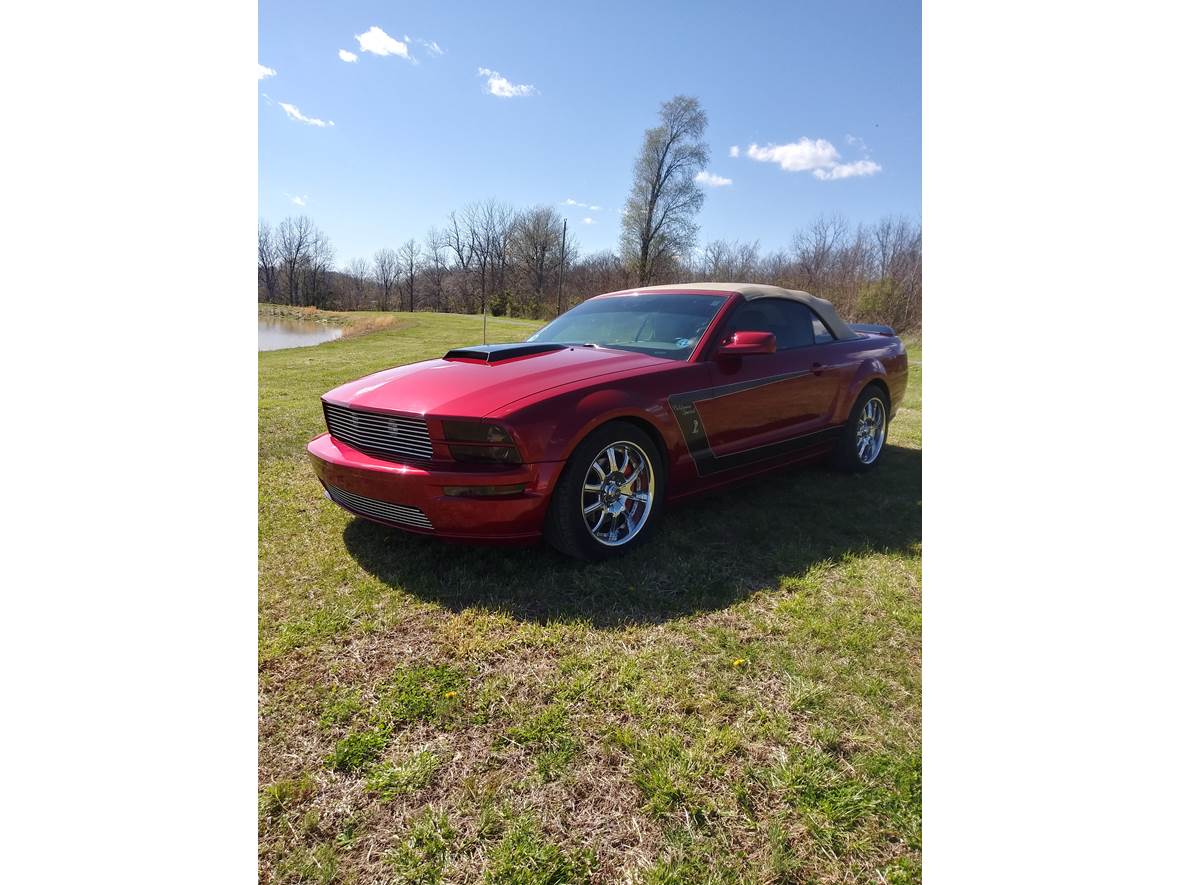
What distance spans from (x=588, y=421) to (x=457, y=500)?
2.23 ft

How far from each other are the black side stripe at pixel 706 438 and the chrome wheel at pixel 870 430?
41.7 inches

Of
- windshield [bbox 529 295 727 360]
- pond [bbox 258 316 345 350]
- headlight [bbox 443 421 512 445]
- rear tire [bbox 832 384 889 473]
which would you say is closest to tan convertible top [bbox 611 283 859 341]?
windshield [bbox 529 295 727 360]

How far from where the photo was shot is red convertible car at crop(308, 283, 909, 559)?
2785mm

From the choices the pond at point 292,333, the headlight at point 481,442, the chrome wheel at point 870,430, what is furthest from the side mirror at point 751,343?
the pond at point 292,333

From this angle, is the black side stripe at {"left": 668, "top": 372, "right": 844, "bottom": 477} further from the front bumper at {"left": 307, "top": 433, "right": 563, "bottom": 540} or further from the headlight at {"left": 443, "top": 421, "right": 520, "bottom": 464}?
the headlight at {"left": 443, "top": 421, "right": 520, "bottom": 464}

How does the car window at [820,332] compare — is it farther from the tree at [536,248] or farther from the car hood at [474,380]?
the tree at [536,248]

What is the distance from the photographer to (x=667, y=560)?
314 cm

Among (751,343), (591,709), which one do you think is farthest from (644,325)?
(591,709)

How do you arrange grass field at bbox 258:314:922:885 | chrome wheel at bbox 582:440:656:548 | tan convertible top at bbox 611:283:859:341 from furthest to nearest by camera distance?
tan convertible top at bbox 611:283:859:341 < chrome wheel at bbox 582:440:656:548 < grass field at bbox 258:314:922:885

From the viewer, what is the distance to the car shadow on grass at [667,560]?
2.72 metres

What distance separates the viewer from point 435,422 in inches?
109

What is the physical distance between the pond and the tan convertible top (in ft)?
53.4
